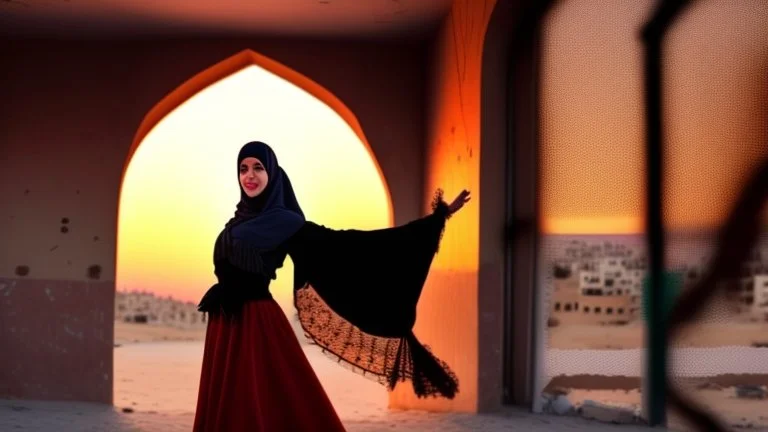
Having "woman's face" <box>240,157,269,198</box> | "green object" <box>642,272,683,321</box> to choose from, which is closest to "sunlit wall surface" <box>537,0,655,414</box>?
"green object" <box>642,272,683,321</box>

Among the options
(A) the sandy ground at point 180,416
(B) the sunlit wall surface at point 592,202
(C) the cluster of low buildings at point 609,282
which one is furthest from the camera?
(A) the sandy ground at point 180,416

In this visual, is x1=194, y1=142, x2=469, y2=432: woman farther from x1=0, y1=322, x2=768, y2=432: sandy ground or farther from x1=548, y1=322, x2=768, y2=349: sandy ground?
x1=0, y1=322, x2=768, y2=432: sandy ground

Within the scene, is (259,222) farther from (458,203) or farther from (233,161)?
(233,161)

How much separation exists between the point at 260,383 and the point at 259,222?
23.8 inches

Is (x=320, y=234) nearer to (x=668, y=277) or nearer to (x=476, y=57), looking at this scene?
(x=668, y=277)

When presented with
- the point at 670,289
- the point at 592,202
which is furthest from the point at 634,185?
the point at 670,289

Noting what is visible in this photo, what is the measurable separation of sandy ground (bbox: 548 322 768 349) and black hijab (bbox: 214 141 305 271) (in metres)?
1.61

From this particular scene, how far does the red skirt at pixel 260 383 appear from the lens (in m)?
4.19

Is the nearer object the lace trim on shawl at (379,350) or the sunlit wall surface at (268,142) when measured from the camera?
the lace trim on shawl at (379,350)

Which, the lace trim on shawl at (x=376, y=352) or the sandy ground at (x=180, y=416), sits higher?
the lace trim on shawl at (x=376, y=352)

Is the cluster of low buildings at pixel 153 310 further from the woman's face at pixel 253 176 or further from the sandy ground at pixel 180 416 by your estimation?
the woman's face at pixel 253 176

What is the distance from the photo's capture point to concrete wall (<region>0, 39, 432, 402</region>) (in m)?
7.58

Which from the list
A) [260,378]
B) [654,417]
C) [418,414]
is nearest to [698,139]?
[654,417]

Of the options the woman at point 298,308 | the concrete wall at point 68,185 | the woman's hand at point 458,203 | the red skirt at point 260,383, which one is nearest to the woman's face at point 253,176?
the woman at point 298,308
